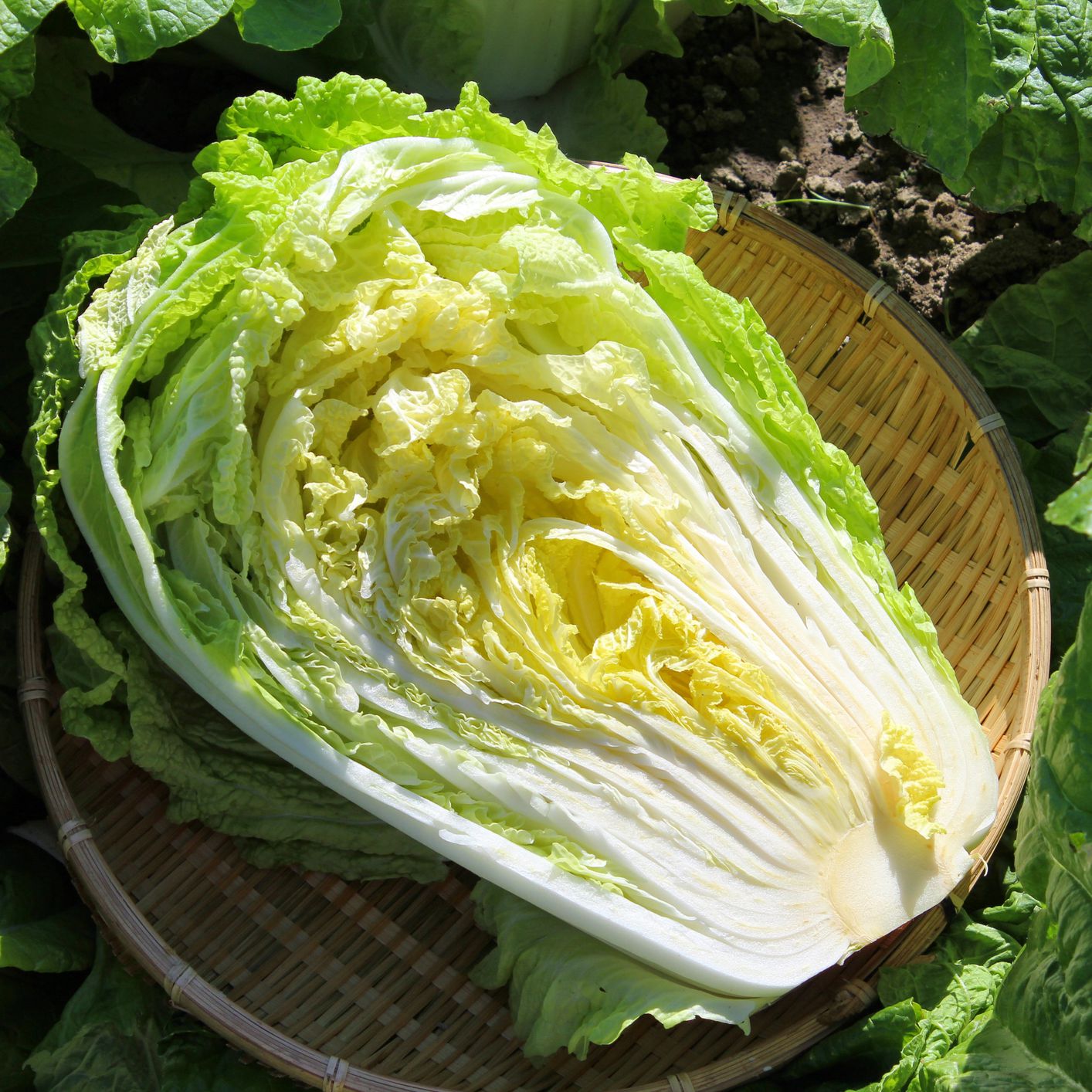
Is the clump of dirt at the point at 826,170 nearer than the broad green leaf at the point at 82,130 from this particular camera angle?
No

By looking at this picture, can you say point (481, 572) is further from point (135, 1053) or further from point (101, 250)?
point (135, 1053)

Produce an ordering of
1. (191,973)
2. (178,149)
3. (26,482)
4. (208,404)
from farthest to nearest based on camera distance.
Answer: (178,149), (26,482), (191,973), (208,404)

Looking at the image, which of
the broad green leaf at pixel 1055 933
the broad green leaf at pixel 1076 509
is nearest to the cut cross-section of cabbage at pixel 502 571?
the broad green leaf at pixel 1055 933

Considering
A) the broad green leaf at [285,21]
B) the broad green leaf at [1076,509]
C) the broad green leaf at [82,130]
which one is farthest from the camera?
the broad green leaf at [82,130]

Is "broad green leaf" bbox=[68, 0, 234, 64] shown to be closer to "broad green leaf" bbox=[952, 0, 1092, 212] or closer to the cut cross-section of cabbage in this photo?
the cut cross-section of cabbage

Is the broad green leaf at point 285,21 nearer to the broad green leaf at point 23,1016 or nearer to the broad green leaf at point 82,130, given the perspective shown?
the broad green leaf at point 82,130

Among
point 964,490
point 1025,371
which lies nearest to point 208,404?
point 964,490

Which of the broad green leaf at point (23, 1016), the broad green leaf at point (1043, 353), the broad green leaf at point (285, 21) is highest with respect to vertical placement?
the broad green leaf at point (285, 21)
